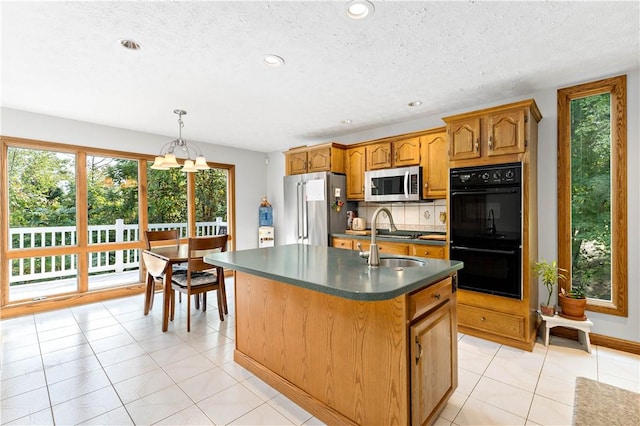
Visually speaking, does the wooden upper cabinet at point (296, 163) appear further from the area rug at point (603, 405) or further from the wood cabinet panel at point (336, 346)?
the area rug at point (603, 405)

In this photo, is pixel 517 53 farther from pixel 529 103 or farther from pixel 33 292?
pixel 33 292

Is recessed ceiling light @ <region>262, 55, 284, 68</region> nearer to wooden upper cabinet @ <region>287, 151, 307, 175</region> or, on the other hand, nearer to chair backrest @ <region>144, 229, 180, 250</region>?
wooden upper cabinet @ <region>287, 151, 307, 175</region>

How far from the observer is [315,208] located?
458 cm

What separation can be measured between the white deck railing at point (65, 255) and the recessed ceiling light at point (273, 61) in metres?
3.64

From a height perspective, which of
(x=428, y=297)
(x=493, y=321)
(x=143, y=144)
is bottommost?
(x=493, y=321)

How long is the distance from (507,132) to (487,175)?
43 centimetres

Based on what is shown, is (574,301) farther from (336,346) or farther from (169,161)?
(169,161)

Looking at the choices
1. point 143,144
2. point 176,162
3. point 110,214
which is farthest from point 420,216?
point 110,214

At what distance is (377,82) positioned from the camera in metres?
2.90

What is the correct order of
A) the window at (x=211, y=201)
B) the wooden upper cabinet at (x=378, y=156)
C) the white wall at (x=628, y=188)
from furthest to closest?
the window at (x=211, y=201)
the wooden upper cabinet at (x=378, y=156)
the white wall at (x=628, y=188)

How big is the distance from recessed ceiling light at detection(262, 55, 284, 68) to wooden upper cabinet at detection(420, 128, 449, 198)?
2136 mm

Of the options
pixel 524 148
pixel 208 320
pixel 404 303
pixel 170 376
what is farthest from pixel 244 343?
pixel 524 148

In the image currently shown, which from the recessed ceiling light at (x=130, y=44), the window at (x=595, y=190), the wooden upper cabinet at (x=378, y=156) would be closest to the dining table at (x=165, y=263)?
the recessed ceiling light at (x=130, y=44)

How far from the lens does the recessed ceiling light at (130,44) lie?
214 centimetres
